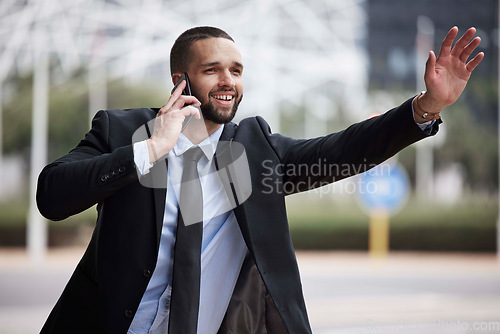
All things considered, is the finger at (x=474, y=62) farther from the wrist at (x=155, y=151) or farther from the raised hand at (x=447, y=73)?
the wrist at (x=155, y=151)

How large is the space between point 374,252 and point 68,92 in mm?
9243

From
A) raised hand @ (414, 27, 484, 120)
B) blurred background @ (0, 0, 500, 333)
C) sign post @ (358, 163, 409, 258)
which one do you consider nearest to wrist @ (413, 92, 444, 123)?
raised hand @ (414, 27, 484, 120)

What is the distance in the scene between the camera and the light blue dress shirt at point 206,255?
2336mm

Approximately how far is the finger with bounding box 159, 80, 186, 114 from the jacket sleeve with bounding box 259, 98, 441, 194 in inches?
13.7

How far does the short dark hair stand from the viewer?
2.65 metres

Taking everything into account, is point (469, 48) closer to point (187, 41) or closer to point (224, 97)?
point (224, 97)

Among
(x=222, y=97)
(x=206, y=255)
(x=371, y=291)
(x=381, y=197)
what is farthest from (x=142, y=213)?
(x=381, y=197)

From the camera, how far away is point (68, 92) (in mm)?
Result: 18938

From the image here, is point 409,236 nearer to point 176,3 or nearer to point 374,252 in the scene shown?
point 374,252

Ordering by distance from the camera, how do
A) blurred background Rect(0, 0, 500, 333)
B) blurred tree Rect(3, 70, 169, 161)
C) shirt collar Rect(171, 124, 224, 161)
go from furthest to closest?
blurred tree Rect(3, 70, 169, 161) → blurred background Rect(0, 0, 500, 333) → shirt collar Rect(171, 124, 224, 161)

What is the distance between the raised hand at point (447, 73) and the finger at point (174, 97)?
2.66ft

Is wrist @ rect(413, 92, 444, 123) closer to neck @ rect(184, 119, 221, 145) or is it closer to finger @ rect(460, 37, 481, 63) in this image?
finger @ rect(460, 37, 481, 63)

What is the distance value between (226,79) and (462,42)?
846 mm

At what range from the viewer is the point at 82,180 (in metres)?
2.20
